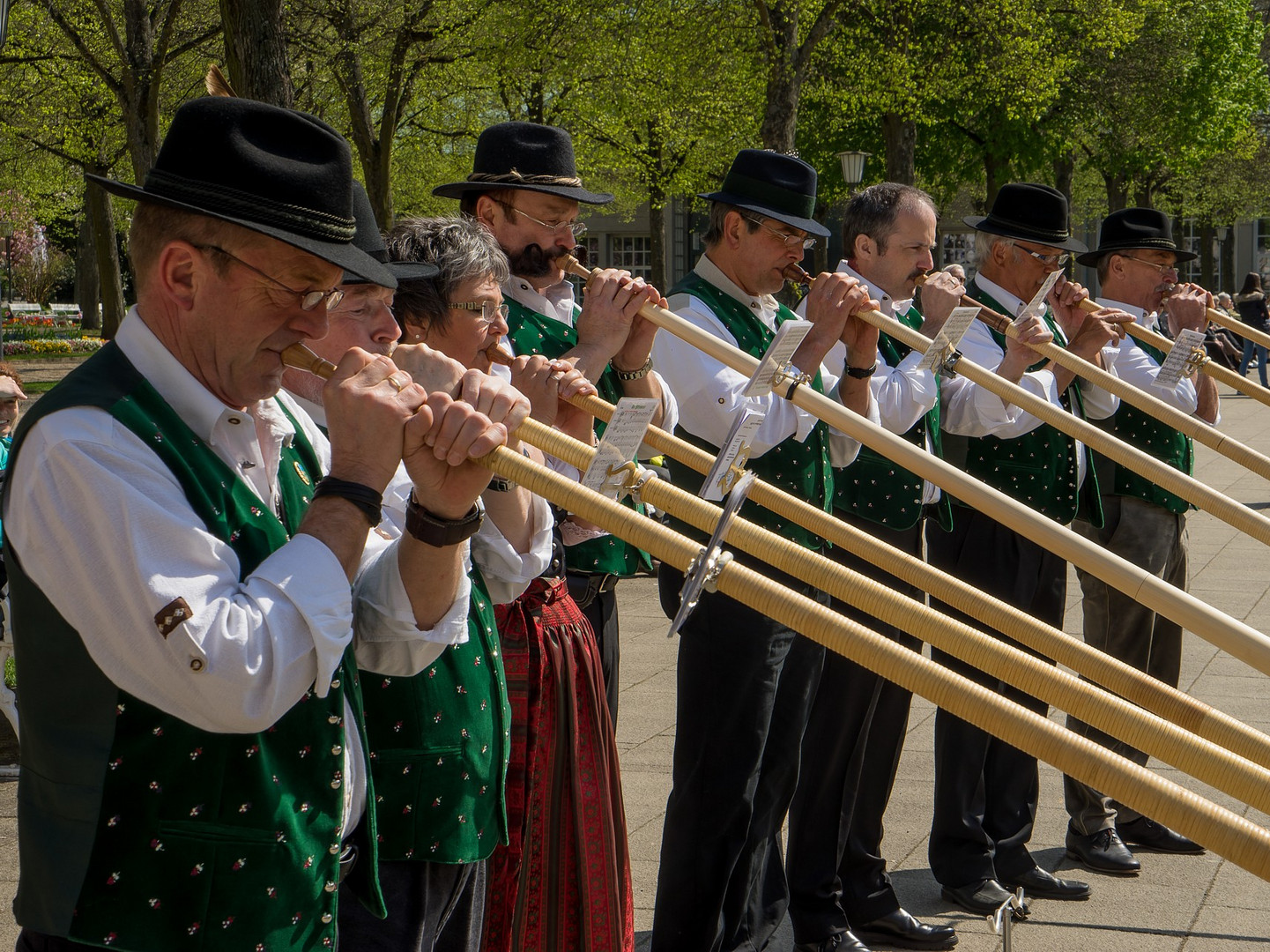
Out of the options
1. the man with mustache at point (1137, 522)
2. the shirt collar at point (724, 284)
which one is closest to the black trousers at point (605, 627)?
the shirt collar at point (724, 284)

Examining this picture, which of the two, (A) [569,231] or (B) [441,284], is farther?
(A) [569,231]

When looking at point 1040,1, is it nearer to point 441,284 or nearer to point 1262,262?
point 441,284

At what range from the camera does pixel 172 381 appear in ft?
6.70

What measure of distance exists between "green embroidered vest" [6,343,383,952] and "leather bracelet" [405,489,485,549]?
1.03 feet

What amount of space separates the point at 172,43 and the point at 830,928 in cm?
1570

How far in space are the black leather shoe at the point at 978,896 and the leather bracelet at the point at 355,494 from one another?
316cm

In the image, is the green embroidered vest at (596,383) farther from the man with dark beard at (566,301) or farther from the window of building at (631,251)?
the window of building at (631,251)

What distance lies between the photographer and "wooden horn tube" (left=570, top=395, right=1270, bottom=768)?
2088mm

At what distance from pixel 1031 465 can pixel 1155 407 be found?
0.78 m

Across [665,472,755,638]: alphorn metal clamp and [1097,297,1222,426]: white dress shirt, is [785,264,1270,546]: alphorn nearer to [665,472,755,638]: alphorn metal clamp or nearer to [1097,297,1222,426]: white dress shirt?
[1097,297,1222,426]: white dress shirt

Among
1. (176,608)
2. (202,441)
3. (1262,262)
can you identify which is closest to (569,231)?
(202,441)

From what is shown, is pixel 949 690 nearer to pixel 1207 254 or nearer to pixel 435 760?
pixel 435 760

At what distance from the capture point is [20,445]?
6.36 feet

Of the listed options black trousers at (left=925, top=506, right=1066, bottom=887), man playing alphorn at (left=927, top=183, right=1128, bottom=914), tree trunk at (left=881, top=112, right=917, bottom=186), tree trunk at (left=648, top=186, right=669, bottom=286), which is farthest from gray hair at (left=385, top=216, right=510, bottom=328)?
tree trunk at (left=648, top=186, right=669, bottom=286)
